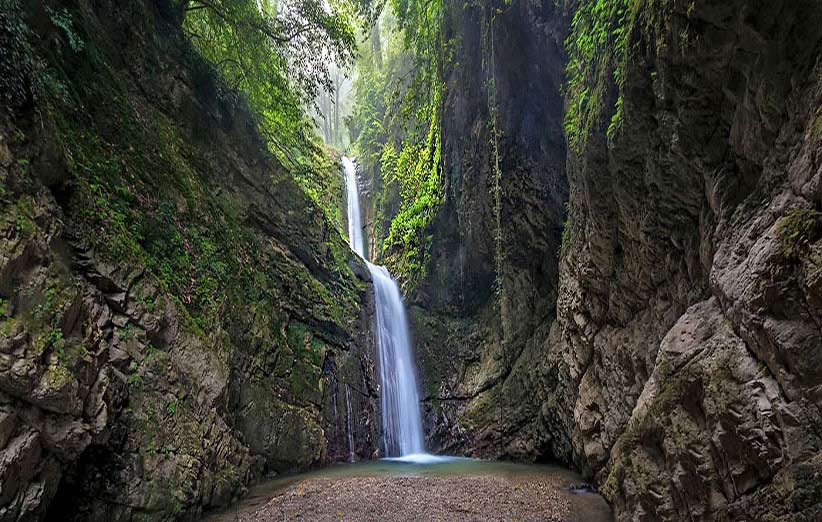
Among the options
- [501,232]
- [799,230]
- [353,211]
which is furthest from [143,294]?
[353,211]

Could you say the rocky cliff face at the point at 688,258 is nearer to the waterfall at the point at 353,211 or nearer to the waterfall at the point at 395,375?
Answer: the waterfall at the point at 395,375

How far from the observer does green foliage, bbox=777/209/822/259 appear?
2.67 metres

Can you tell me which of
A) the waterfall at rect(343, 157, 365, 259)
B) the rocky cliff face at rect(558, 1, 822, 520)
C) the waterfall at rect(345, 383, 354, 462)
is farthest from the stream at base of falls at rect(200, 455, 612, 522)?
the waterfall at rect(343, 157, 365, 259)

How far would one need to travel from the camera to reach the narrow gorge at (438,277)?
3.29 metres

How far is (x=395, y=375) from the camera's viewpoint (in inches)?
505

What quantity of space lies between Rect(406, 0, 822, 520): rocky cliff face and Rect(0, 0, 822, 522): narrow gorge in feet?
0.10

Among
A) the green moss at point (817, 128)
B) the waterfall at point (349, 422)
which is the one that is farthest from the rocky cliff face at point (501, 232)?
the green moss at point (817, 128)

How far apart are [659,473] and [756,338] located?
1847 mm

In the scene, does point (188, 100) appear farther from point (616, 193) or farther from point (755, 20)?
point (755, 20)

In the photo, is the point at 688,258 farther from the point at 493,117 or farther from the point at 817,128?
the point at 493,117

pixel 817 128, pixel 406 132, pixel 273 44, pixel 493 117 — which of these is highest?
pixel 406 132

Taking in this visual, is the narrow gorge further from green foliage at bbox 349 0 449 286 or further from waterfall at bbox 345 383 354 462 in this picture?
green foliage at bbox 349 0 449 286

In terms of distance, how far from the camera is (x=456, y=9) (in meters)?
11.3

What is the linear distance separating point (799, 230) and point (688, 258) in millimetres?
2070
